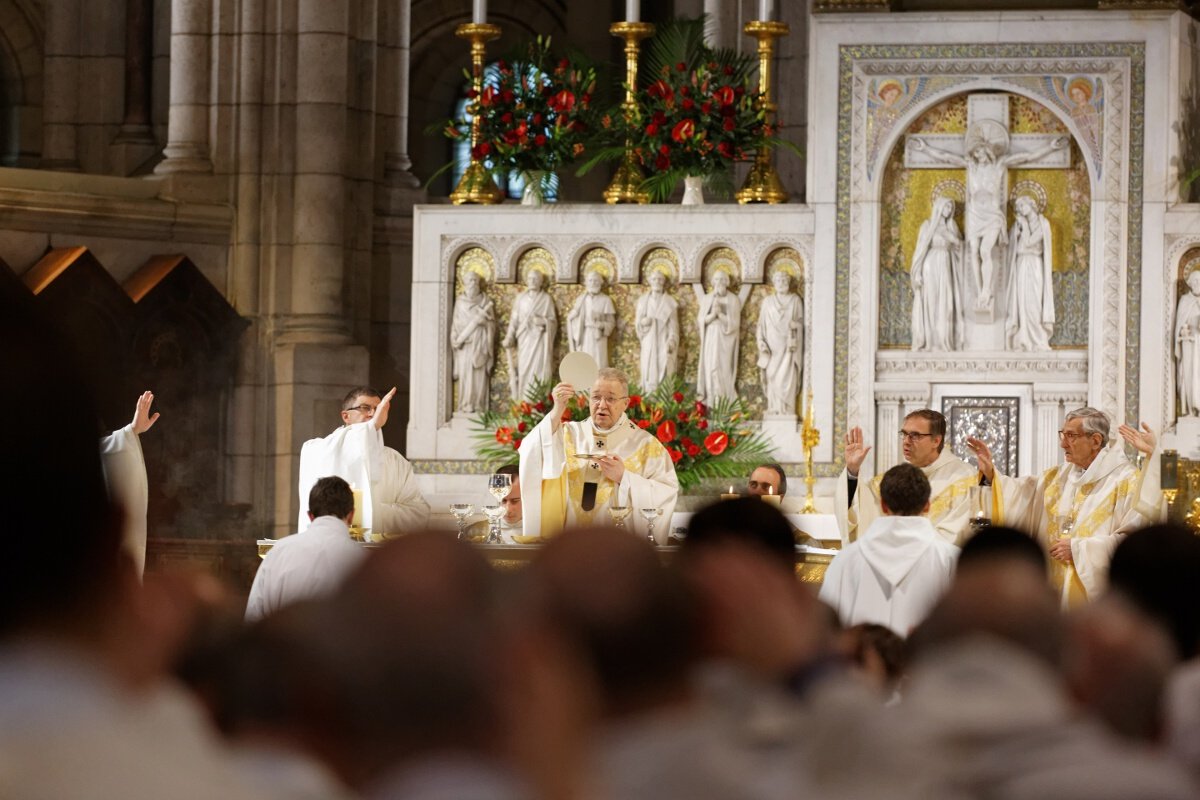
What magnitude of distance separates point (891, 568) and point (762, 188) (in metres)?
5.12

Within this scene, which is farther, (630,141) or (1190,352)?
(630,141)

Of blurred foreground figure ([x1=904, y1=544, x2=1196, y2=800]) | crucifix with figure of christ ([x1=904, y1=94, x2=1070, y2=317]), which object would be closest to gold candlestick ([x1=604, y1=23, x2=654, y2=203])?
crucifix with figure of christ ([x1=904, y1=94, x2=1070, y2=317])

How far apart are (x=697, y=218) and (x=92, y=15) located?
6873 millimetres

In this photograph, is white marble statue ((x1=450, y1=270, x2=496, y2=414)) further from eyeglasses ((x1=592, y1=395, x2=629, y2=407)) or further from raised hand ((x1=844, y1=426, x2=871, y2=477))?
raised hand ((x1=844, y1=426, x2=871, y2=477))

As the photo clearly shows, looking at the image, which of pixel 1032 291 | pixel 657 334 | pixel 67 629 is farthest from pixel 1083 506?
pixel 67 629

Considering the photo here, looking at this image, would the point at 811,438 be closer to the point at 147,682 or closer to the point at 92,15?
the point at 92,15

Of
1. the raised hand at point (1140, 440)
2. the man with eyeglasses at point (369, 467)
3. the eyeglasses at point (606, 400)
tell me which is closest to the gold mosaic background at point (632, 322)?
the man with eyeglasses at point (369, 467)

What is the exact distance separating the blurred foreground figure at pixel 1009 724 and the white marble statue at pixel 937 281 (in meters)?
9.54

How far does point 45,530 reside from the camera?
5.18ft

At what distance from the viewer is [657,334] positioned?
38.8 feet

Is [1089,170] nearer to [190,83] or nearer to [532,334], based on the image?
[532,334]

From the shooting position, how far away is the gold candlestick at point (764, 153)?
470 inches

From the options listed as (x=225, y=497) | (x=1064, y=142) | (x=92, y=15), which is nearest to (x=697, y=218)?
(x=1064, y=142)

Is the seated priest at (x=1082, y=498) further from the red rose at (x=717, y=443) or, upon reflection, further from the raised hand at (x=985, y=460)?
the red rose at (x=717, y=443)
